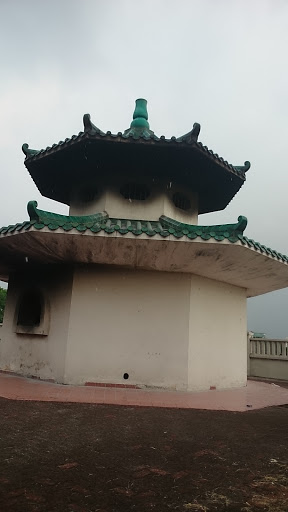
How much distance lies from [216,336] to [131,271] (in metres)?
2.53

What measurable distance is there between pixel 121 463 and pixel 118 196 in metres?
6.62

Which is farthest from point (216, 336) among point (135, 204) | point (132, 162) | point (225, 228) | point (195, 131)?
point (195, 131)

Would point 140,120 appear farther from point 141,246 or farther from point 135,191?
point 141,246

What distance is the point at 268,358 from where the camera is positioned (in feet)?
47.5

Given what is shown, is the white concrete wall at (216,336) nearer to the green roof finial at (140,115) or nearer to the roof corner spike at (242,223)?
the roof corner spike at (242,223)

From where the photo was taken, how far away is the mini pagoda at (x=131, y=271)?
7.34 m

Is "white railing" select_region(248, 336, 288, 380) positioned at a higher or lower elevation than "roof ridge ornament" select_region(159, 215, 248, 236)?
lower

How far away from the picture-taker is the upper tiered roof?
831cm

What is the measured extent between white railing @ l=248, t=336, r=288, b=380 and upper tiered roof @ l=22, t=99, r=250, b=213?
6699 mm

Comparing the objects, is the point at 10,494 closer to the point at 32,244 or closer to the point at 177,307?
the point at 32,244

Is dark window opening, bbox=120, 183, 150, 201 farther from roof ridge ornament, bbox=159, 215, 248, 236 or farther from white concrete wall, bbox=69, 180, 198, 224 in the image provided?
roof ridge ornament, bbox=159, 215, 248, 236

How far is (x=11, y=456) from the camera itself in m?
3.62

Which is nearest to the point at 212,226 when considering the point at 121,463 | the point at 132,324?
the point at 132,324

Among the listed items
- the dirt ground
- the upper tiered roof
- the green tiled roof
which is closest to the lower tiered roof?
the green tiled roof
